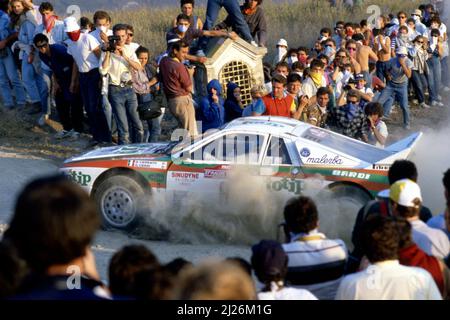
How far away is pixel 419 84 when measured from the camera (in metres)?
20.1

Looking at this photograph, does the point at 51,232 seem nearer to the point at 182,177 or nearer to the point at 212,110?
the point at 182,177

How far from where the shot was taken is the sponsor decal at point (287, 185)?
10219 mm

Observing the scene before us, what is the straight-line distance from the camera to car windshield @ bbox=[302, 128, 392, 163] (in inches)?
412

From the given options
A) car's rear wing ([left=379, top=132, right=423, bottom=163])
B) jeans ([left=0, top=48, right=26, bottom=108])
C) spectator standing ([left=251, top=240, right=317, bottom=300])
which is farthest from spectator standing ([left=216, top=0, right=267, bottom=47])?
spectator standing ([left=251, top=240, right=317, bottom=300])

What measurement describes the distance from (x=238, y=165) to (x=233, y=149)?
25 centimetres

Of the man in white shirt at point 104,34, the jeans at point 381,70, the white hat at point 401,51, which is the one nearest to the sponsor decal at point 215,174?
the man in white shirt at point 104,34

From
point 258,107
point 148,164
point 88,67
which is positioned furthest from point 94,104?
point 148,164

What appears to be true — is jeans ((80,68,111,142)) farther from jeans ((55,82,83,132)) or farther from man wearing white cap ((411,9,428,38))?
man wearing white cap ((411,9,428,38))

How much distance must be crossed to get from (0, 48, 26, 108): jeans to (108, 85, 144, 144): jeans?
12.2 ft

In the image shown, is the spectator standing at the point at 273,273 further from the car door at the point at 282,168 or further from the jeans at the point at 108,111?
the jeans at the point at 108,111

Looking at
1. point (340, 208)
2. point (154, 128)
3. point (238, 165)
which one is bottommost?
point (340, 208)

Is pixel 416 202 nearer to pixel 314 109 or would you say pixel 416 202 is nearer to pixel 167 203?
pixel 167 203

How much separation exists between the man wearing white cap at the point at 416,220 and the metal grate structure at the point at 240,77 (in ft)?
31.4
